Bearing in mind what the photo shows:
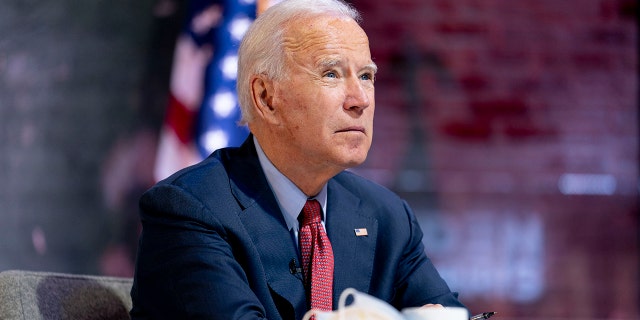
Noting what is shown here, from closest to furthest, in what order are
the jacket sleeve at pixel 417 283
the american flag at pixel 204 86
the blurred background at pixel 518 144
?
the jacket sleeve at pixel 417 283
the american flag at pixel 204 86
the blurred background at pixel 518 144

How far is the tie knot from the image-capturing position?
199 centimetres

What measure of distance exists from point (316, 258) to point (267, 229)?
0.44 feet

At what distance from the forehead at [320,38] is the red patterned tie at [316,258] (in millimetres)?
370

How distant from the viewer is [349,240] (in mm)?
2012

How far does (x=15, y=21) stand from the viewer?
3346mm

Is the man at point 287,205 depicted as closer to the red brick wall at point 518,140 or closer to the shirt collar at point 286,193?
the shirt collar at point 286,193

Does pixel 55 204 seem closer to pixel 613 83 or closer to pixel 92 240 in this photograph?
pixel 92 240

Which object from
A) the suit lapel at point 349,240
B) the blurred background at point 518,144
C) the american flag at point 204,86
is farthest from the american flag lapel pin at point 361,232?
the blurred background at point 518,144

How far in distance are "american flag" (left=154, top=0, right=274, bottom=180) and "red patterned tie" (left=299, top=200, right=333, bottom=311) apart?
1.43 meters

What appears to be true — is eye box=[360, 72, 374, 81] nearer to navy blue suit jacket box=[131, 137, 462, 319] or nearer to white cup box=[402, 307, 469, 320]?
navy blue suit jacket box=[131, 137, 462, 319]

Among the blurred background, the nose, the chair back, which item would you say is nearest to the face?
the nose

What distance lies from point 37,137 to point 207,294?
2067 mm

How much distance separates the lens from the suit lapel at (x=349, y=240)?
1957 mm

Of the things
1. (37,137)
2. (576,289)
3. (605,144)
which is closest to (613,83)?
(605,144)
